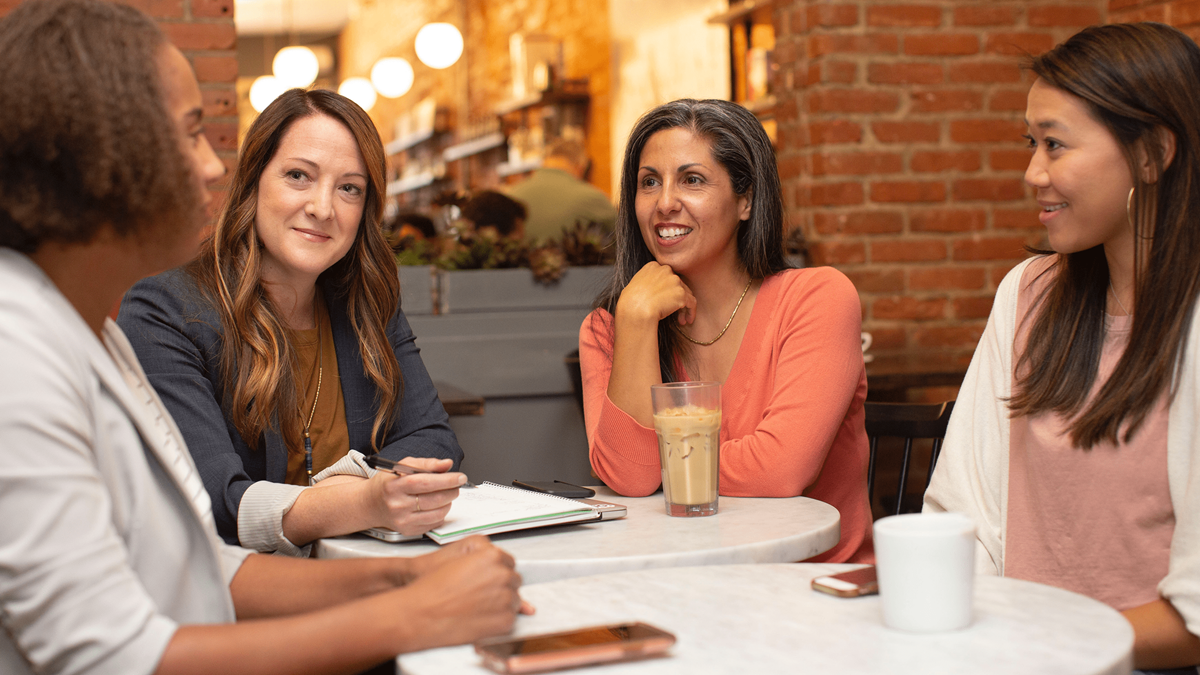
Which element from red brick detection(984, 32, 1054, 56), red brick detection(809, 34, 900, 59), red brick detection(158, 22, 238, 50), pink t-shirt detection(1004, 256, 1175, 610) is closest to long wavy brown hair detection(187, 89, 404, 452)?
pink t-shirt detection(1004, 256, 1175, 610)

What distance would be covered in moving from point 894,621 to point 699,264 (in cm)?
113

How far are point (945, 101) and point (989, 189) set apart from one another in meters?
0.33

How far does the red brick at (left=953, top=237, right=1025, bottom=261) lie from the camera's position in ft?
11.1

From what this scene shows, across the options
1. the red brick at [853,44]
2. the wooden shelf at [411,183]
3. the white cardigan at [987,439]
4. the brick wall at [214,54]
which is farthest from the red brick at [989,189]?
Answer: the wooden shelf at [411,183]

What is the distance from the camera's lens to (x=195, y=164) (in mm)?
909

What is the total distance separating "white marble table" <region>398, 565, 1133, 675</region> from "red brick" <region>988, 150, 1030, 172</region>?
8.66 feet

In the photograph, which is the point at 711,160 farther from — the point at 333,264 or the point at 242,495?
the point at 242,495

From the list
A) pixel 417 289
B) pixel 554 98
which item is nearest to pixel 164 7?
pixel 417 289

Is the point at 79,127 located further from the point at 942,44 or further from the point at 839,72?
the point at 942,44

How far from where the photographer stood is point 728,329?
1.88 m

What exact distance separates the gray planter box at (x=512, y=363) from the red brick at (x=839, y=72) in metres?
0.98

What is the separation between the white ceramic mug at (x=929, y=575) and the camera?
857 millimetres

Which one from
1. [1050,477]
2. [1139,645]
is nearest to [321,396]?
[1050,477]

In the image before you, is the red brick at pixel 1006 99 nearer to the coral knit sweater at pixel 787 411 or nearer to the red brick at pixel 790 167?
the red brick at pixel 790 167
